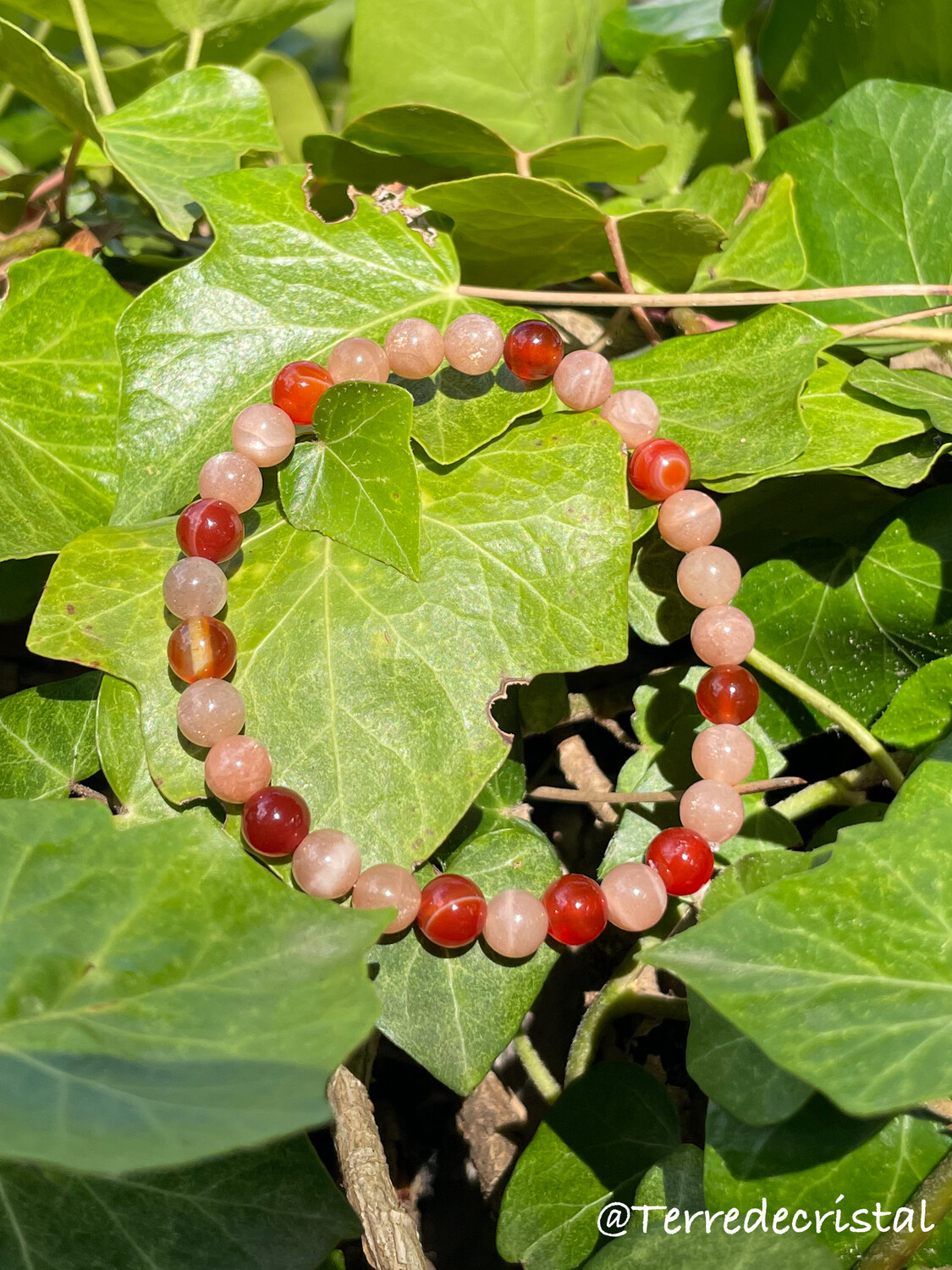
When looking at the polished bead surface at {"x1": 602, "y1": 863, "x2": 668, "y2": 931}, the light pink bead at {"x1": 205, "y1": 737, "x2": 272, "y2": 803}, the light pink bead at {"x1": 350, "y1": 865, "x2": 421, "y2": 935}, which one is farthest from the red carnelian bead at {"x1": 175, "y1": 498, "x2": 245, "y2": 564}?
the polished bead surface at {"x1": 602, "y1": 863, "x2": 668, "y2": 931}

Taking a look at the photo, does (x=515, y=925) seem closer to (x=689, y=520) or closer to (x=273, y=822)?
(x=273, y=822)

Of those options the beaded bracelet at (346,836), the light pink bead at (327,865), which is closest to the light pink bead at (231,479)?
the beaded bracelet at (346,836)

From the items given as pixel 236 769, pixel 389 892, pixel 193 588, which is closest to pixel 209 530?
pixel 193 588

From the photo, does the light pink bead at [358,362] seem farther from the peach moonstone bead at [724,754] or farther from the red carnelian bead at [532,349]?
the peach moonstone bead at [724,754]

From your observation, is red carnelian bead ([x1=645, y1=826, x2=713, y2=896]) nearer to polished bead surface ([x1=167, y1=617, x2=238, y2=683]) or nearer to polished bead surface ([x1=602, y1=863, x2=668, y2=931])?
polished bead surface ([x1=602, y1=863, x2=668, y2=931])

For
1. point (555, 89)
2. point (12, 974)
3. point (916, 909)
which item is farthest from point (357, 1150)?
point (555, 89)

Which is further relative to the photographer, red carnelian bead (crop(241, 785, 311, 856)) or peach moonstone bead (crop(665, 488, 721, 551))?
peach moonstone bead (crop(665, 488, 721, 551))
